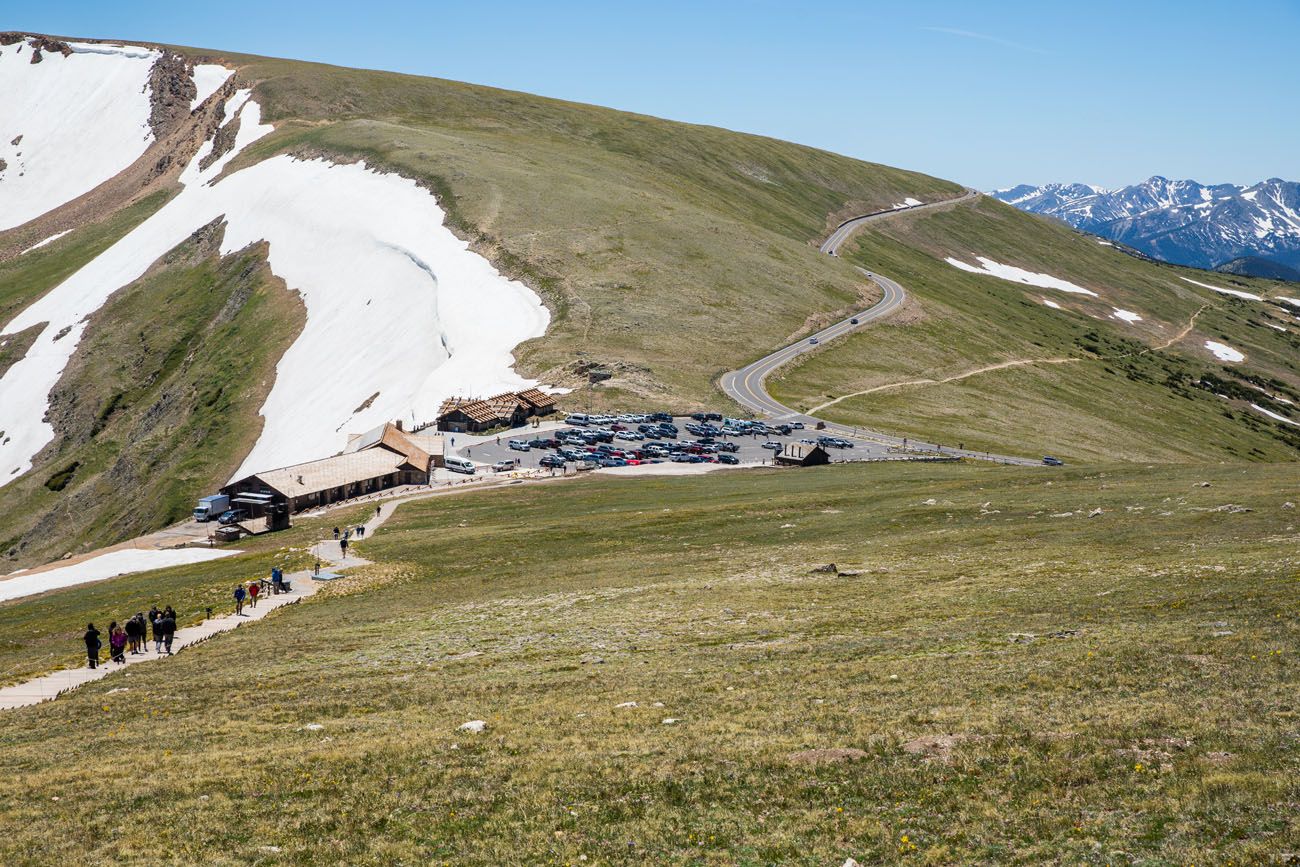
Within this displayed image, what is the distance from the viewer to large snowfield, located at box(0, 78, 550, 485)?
389 ft

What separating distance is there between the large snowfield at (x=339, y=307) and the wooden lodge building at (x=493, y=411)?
13.1 feet

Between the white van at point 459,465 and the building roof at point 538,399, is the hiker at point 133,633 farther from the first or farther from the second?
the building roof at point 538,399

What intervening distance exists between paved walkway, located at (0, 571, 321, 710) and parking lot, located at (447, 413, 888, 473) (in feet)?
134

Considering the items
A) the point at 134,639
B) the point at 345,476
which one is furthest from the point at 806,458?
the point at 134,639

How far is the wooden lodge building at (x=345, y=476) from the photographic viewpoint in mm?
79562

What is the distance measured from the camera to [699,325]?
141875mm

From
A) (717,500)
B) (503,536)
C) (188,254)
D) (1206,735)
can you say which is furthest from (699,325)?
(1206,735)

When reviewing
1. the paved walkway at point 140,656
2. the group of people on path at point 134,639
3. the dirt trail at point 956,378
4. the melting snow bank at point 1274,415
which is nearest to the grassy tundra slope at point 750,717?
the paved walkway at point 140,656

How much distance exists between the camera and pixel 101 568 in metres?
69.8

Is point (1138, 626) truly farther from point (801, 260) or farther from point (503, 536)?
point (801, 260)

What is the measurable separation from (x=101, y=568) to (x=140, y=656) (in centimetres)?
3593

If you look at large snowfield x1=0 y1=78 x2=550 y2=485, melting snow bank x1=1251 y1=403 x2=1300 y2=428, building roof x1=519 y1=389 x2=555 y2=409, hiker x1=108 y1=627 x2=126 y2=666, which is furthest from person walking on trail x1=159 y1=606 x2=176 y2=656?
melting snow bank x1=1251 y1=403 x2=1300 y2=428

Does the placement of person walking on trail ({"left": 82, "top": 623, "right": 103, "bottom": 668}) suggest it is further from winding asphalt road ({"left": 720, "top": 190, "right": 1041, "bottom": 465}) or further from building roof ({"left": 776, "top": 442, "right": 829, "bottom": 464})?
winding asphalt road ({"left": 720, "top": 190, "right": 1041, "bottom": 465})

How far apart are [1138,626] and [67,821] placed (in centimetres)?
2656
